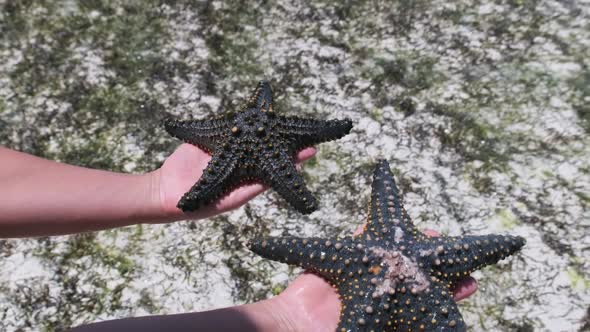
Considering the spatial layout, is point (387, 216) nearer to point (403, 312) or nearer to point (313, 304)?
point (403, 312)

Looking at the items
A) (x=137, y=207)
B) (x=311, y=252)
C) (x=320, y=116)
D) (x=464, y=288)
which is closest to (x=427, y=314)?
(x=464, y=288)

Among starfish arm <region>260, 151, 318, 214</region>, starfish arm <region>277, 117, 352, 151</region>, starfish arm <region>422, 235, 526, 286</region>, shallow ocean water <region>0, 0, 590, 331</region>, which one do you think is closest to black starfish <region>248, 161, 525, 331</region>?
starfish arm <region>422, 235, 526, 286</region>

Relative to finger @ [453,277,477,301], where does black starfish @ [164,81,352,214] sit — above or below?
above

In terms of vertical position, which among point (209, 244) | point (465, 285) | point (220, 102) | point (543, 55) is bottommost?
point (209, 244)

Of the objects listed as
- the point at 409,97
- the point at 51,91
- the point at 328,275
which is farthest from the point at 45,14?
the point at 328,275

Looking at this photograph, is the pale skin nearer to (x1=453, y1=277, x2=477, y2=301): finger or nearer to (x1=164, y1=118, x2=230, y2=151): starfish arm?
(x1=453, y1=277, x2=477, y2=301): finger

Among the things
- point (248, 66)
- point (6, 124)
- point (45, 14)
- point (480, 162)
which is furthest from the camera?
point (45, 14)

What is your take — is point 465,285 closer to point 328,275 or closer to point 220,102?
point 328,275
